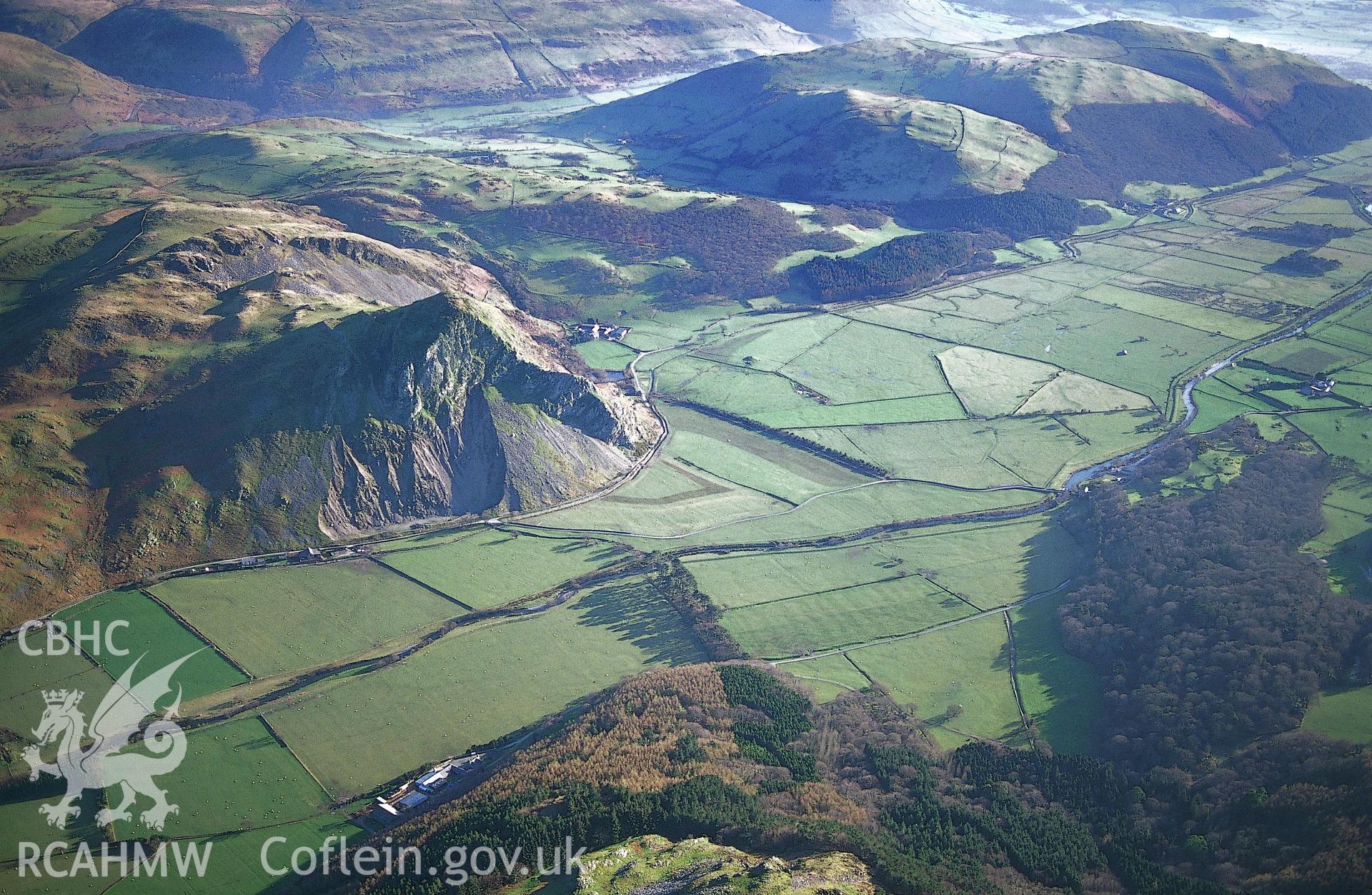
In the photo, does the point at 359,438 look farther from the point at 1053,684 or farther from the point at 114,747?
the point at 1053,684

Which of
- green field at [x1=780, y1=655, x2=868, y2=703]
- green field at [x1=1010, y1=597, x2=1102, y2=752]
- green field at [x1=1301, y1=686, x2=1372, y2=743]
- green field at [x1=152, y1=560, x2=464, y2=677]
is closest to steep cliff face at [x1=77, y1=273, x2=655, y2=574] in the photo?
green field at [x1=152, y1=560, x2=464, y2=677]

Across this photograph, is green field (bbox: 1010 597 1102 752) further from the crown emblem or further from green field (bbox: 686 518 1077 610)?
the crown emblem

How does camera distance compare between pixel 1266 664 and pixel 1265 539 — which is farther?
pixel 1265 539

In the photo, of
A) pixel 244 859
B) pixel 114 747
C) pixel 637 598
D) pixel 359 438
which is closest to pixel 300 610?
pixel 114 747

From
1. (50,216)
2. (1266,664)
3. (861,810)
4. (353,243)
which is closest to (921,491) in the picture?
(1266,664)

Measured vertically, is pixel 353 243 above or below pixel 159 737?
above

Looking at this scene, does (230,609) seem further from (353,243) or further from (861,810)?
(353,243)

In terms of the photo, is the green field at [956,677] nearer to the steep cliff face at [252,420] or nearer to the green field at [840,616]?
the green field at [840,616]

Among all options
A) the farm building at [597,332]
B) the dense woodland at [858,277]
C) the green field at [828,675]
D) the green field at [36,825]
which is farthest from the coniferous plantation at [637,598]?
the dense woodland at [858,277]
